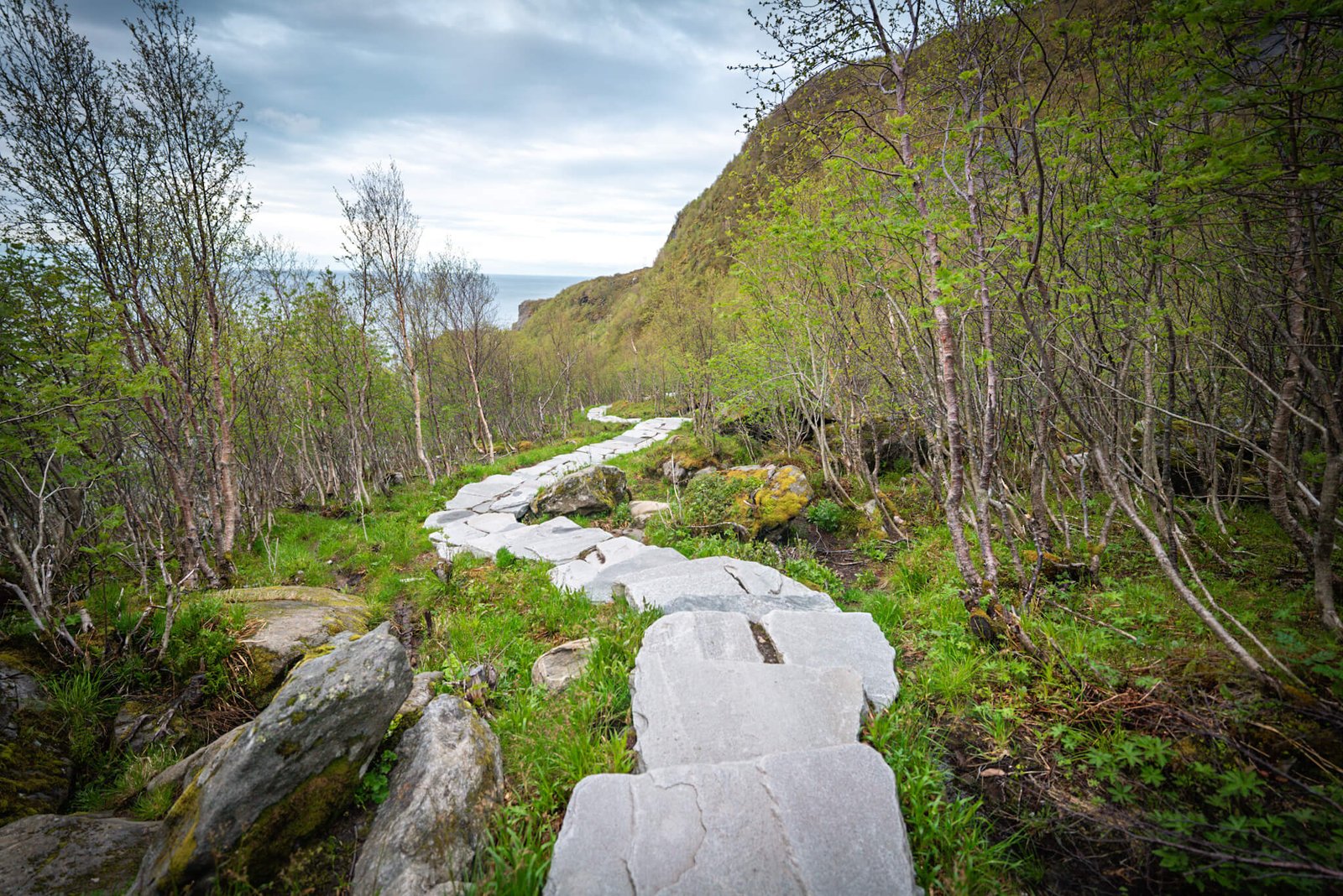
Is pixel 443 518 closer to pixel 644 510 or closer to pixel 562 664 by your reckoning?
pixel 644 510

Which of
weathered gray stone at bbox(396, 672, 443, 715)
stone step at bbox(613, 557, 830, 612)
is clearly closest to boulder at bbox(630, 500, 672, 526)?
stone step at bbox(613, 557, 830, 612)

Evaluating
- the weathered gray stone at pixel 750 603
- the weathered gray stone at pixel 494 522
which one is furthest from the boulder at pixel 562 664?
the weathered gray stone at pixel 494 522

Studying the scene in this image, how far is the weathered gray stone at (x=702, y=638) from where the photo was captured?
3.66 metres

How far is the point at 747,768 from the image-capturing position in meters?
2.50

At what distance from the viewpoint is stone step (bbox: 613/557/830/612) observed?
16.1 ft

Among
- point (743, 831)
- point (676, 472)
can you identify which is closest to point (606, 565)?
point (743, 831)

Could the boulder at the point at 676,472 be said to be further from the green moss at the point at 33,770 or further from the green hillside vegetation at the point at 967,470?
the green moss at the point at 33,770

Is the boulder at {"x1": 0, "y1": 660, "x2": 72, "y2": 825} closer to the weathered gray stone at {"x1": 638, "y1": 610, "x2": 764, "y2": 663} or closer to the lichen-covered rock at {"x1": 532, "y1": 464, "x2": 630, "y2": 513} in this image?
the weathered gray stone at {"x1": 638, "y1": 610, "x2": 764, "y2": 663}

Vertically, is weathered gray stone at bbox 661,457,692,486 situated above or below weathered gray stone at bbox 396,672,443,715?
below

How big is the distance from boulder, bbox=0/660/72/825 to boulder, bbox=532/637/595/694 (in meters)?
3.15

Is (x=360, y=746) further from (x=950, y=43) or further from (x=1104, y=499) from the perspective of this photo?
(x=1104, y=499)

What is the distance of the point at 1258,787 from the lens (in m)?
2.22

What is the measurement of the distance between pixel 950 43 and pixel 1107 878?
239 inches

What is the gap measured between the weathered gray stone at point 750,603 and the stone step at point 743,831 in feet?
7.15
